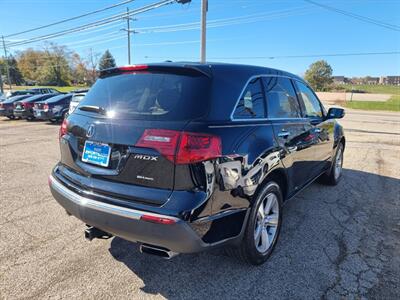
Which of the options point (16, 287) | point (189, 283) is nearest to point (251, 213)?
point (189, 283)

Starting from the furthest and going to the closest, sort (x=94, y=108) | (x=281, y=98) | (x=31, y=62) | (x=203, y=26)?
1. (x=31, y=62)
2. (x=203, y=26)
3. (x=281, y=98)
4. (x=94, y=108)

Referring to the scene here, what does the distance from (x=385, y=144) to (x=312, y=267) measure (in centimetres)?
885

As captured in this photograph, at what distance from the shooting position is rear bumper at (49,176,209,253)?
2.12 meters

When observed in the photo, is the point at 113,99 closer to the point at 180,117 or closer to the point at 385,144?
the point at 180,117

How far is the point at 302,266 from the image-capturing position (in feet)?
9.59

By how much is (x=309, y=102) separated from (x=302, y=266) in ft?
7.74

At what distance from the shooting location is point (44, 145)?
29.2 ft

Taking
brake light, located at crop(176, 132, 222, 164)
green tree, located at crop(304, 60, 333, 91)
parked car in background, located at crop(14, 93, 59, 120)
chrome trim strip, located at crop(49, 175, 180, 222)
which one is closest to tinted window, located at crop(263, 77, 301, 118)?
brake light, located at crop(176, 132, 222, 164)

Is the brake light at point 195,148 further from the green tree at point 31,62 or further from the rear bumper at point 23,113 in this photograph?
the green tree at point 31,62

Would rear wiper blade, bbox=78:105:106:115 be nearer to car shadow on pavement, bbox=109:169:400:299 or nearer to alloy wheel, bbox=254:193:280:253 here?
car shadow on pavement, bbox=109:169:400:299

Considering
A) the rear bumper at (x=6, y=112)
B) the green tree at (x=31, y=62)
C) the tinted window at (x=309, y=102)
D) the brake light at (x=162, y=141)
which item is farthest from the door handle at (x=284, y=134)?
the green tree at (x=31, y=62)

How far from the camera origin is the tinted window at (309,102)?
412 cm

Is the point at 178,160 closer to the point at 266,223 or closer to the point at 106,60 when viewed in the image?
the point at 266,223

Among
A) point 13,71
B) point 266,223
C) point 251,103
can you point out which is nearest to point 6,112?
point 251,103
